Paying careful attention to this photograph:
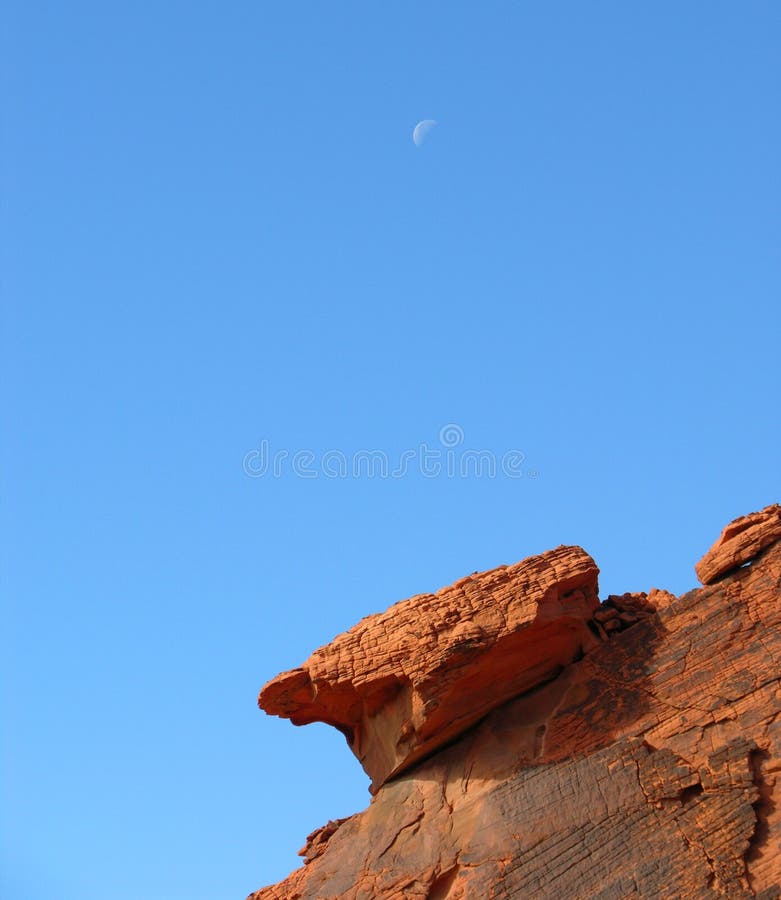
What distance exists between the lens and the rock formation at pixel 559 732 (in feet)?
68.8

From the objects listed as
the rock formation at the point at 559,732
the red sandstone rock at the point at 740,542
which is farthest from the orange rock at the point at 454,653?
the red sandstone rock at the point at 740,542

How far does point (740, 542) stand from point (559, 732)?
521 cm

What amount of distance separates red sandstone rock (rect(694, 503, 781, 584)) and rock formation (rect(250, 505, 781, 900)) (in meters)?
0.03

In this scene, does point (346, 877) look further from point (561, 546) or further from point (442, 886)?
point (561, 546)

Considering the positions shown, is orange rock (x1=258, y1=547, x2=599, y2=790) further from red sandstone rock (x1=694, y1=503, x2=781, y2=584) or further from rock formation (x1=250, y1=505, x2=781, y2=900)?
red sandstone rock (x1=694, y1=503, x2=781, y2=584)

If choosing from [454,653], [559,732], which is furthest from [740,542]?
[454,653]

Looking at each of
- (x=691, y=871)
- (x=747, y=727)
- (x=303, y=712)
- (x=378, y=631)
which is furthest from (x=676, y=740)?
(x=303, y=712)

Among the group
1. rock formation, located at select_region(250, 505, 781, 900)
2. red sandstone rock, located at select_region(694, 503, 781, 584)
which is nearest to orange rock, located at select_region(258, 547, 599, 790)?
rock formation, located at select_region(250, 505, 781, 900)

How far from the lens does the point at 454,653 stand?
2367cm

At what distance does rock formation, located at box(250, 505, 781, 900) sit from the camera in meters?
21.0

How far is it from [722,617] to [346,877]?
29.0 ft

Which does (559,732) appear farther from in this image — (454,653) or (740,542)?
(740,542)

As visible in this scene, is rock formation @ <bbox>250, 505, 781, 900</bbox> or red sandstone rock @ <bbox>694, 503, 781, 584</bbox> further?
red sandstone rock @ <bbox>694, 503, 781, 584</bbox>

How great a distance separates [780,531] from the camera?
944 inches
